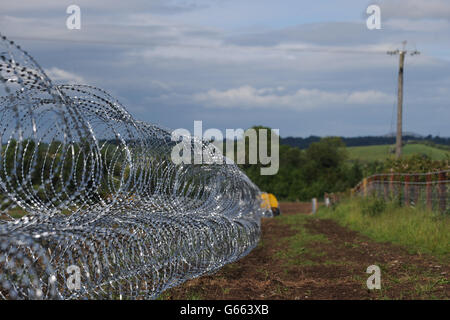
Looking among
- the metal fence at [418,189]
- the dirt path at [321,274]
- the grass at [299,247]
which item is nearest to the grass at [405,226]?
the metal fence at [418,189]

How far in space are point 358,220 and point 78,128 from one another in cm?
1404

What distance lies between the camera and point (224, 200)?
423 inches

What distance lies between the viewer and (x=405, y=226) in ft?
45.1

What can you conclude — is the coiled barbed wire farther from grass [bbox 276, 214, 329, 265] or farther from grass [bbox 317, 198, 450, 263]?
grass [bbox 317, 198, 450, 263]

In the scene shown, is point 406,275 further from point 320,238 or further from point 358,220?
point 358,220

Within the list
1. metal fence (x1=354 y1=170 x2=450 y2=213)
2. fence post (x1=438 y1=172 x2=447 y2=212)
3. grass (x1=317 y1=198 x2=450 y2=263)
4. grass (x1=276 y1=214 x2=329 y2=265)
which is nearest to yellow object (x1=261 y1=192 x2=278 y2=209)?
metal fence (x1=354 y1=170 x2=450 y2=213)

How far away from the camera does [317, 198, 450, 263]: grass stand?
455 inches

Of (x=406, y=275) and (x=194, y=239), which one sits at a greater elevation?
(x=194, y=239)

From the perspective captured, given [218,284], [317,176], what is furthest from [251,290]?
[317,176]

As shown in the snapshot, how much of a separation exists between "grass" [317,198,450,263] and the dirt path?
417mm

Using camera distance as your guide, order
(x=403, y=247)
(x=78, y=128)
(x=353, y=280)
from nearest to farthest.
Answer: (x=78, y=128)
(x=353, y=280)
(x=403, y=247)

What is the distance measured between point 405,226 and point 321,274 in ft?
17.4

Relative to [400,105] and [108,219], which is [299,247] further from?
[400,105]
